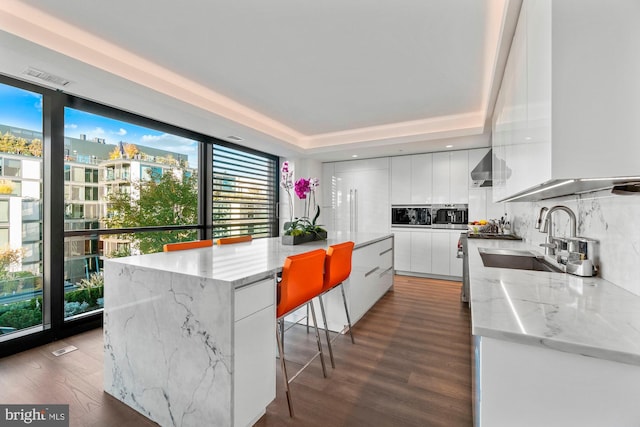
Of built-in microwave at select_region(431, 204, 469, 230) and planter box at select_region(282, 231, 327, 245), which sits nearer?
planter box at select_region(282, 231, 327, 245)

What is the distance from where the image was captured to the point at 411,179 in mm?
5145

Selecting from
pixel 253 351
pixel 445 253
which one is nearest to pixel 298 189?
pixel 253 351

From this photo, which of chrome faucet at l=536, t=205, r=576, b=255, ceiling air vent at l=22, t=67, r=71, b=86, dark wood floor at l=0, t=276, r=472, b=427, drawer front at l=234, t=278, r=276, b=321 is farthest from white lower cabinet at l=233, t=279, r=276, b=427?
ceiling air vent at l=22, t=67, r=71, b=86

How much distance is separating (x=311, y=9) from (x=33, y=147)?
8.87 ft

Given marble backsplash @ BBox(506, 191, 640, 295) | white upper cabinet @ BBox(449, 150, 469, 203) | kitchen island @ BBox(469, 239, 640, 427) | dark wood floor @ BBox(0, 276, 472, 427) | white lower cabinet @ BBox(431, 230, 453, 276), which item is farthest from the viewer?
white lower cabinet @ BBox(431, 230, 453, 276)

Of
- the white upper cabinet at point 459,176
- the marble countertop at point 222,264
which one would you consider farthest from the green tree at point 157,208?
the white upper cabinet at point 459,176

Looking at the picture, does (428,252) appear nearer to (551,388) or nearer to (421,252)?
(421,252)

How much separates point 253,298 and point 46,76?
2481 millimetres

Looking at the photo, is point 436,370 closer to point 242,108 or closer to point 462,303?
point 462,303

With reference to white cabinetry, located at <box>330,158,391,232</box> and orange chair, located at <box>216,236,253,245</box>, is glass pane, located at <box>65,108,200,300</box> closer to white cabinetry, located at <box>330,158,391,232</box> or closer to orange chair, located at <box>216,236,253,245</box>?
orange chair, located at <box>216,236,253,245</box>

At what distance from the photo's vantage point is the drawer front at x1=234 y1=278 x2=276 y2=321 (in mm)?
1391

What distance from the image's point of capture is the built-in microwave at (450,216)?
4766mm

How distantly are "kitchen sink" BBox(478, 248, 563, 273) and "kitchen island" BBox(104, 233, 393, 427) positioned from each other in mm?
1630

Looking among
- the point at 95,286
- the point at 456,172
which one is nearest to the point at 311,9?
the point at 95,286
